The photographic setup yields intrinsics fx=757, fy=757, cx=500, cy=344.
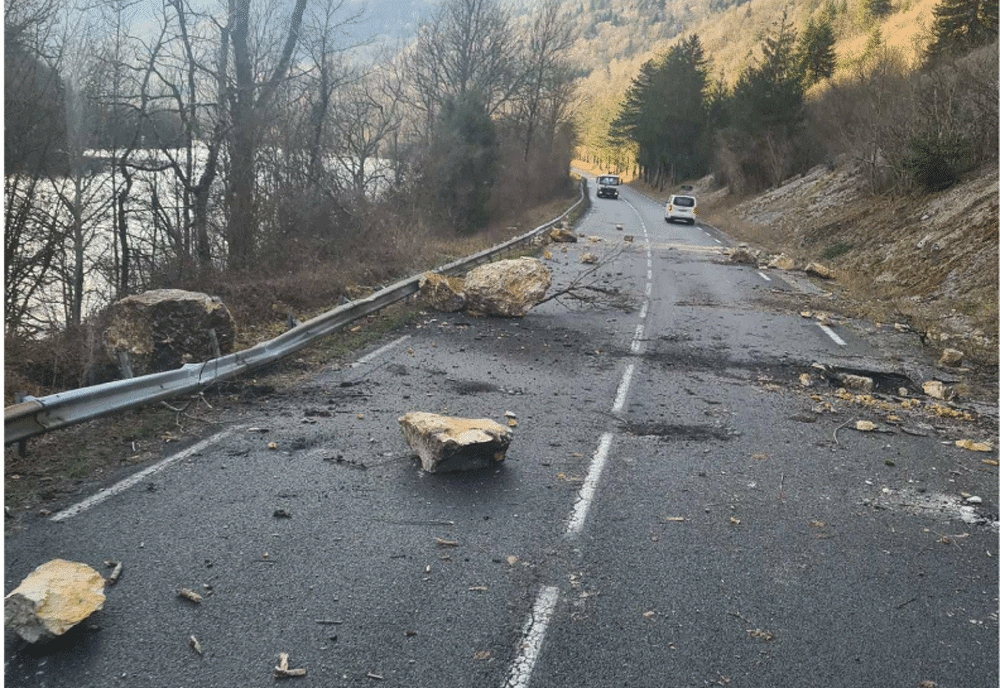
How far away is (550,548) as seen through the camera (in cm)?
469

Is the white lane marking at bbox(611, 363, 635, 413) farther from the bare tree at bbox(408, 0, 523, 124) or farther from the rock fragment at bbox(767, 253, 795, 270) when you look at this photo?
the bare tree at bbox(408, 0, 523, 124)

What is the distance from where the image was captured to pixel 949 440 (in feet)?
23.9

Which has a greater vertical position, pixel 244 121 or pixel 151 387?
pixel 244 121

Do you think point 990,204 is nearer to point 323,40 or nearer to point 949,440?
point 949,440

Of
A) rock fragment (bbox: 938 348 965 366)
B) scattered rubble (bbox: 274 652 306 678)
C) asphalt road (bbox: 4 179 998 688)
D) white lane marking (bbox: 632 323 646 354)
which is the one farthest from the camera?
white lane marking (bbox: 632 323 646 354)

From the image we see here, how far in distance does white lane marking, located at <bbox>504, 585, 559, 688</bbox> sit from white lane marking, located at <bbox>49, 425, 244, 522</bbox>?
303 centimetres

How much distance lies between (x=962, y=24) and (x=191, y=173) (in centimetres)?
4484

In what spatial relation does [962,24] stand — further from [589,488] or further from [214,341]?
[589,488]

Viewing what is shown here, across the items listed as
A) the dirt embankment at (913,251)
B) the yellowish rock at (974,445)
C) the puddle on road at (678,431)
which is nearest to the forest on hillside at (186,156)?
the puddle on road at (678,431)

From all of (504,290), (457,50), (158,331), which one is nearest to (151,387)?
(158,331)

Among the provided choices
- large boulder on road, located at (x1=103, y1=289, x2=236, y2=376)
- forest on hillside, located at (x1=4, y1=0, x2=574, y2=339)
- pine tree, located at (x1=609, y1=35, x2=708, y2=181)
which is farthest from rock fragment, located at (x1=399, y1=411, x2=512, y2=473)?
pine tree, located at (x1=609, y1=35, x2=708, y2=181)

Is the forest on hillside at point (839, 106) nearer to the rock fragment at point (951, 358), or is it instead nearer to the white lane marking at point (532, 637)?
the rock fragment at point (951, 358)

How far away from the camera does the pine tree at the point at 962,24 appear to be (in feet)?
134

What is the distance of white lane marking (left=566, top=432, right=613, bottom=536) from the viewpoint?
198 inches
